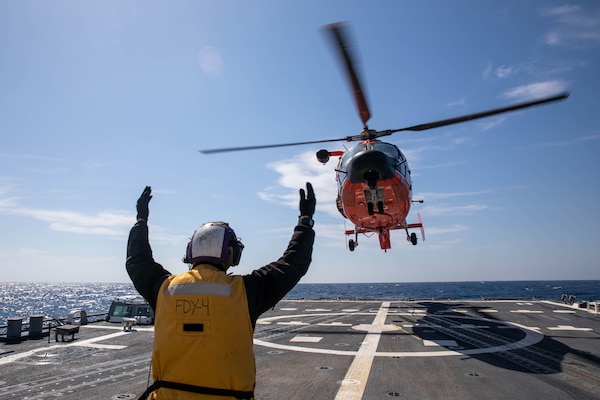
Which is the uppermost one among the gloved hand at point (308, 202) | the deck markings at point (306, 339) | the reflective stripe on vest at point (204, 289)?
the gloved hand at point (308, 202)

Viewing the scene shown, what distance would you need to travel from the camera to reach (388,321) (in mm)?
21516

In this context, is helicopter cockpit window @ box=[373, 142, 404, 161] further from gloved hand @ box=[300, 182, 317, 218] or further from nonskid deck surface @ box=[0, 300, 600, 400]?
gloved hand @ box=[300, 182, 317, 218]

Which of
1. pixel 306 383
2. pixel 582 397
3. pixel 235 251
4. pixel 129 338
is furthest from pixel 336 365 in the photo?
pixel 129 338

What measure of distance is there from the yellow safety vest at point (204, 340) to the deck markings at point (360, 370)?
622 cm

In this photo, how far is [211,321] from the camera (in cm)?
277

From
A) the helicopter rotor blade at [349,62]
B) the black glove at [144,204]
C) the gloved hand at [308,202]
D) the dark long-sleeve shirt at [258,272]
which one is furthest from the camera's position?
the helicopter rotor blade at [349,62]

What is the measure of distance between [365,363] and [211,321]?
976 cm

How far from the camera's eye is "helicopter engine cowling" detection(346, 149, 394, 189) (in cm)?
1517

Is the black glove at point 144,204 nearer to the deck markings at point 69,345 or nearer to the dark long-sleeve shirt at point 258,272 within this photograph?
the dark long-sleeve shirt at point 258,272


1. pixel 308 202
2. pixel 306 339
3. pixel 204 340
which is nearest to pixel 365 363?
pixel 306 339

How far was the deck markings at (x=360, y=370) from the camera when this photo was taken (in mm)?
8336

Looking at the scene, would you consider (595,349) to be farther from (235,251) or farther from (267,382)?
(235,251)

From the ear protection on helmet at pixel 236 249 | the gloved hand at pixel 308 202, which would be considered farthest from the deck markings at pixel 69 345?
the gloved hand at pixel 308 202

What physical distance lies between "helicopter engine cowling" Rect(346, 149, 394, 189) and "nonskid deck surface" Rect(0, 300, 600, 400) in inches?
262
